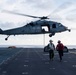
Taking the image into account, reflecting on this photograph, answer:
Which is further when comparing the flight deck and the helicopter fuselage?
the helicopter fuselage

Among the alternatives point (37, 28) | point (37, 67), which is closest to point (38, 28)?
point (37, 28)

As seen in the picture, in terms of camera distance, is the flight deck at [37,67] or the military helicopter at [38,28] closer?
the flight deck at [37,67]

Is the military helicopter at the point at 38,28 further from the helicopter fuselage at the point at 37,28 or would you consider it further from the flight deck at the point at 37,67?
the flight deck at the point at 37,67

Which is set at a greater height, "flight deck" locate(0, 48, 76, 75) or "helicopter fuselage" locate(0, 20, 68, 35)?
"helicopter fuselage" locate(0, 20, 68, 35)

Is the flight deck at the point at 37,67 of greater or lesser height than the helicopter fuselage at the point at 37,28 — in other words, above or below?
below

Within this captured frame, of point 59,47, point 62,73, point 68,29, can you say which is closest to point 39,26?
point 68,29

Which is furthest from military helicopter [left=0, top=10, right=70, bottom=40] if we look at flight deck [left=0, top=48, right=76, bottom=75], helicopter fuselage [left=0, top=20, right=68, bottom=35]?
flight deck [left=0, top=48, right=76, bottom=75]

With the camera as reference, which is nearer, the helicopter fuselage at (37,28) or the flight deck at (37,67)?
the flight deck at (37,67)

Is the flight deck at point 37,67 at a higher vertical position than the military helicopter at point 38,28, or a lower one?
lower

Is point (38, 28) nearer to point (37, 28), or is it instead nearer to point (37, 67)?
point (37, 28)

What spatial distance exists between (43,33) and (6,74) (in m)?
33.9

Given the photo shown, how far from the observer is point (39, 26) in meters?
51.2

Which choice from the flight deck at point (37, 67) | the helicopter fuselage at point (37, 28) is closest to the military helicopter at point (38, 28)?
the helicopter fuselage at point (37, 28)

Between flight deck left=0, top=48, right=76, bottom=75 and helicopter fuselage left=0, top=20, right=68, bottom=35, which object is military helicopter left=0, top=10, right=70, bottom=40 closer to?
helicopter fuselage left=0, top=20, right=68, bottom=35
